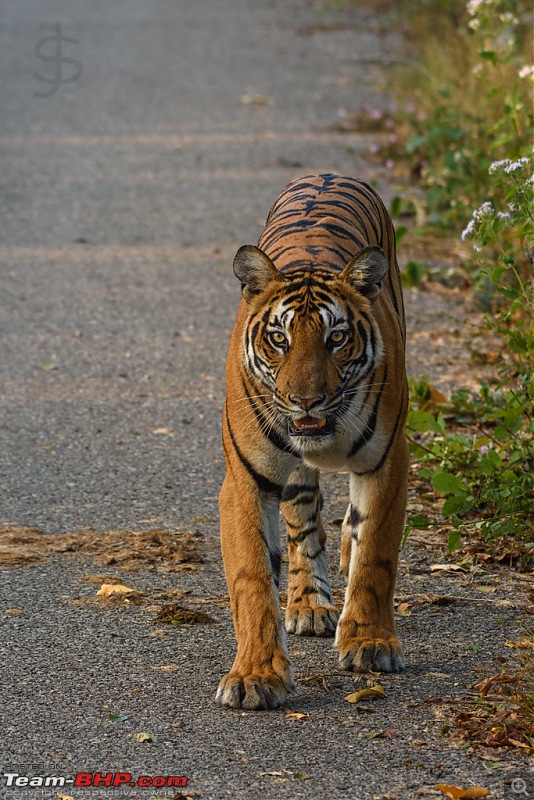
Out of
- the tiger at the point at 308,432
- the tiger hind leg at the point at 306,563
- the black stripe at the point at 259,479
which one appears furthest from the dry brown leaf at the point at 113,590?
the black stripe at the point at 259,479

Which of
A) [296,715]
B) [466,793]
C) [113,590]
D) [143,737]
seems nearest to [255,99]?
[113,590]

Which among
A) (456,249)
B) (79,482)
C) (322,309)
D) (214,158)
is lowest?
(79,482)

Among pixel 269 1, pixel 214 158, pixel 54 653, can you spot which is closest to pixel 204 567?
pixel 54 653

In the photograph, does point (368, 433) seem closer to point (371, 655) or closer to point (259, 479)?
point (259, 479)

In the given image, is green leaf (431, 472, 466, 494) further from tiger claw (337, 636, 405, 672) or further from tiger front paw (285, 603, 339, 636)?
tiger claw (337, 636, 405, 672)

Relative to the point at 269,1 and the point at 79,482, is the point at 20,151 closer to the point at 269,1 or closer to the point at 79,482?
the point at 79,482

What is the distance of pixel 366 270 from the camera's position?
4.22 m

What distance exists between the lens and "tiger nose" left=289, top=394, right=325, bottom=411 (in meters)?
3.96

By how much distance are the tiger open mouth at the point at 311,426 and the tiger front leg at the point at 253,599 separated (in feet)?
1.05

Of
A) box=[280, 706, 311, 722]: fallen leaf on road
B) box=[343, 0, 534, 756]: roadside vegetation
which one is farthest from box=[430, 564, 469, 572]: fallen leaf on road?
box=[280, 706, 311, 722]: fallen leaf on road

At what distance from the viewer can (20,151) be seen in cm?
1301

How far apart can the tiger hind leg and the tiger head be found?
86 centimetres

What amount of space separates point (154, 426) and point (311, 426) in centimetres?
294

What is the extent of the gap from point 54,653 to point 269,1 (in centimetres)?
2016
